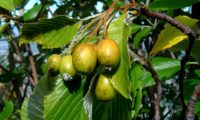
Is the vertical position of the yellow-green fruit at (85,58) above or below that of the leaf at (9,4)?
below

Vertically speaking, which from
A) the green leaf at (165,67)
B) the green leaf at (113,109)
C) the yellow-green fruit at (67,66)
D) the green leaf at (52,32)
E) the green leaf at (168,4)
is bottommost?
the green leaf at (165,67)

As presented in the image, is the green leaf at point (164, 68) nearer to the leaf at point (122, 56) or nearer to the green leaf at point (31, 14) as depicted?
the leaf at point (122, 56)

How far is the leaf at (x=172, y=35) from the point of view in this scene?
1404 millimetres

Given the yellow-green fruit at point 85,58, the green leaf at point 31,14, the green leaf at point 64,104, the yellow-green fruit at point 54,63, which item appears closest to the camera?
the yellow-green fruit at point 85,58

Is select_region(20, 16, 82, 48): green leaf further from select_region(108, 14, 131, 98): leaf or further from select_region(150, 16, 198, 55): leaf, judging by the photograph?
select_region(150, 16, 198, 55): leaf

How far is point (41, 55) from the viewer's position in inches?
168

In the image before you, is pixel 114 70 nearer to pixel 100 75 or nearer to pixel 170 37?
pixel 100 75

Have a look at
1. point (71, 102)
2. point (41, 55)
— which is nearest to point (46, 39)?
point (71, 102)

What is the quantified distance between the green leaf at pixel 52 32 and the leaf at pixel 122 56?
14 centimetres

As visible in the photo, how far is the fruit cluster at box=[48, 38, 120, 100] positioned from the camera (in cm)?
106

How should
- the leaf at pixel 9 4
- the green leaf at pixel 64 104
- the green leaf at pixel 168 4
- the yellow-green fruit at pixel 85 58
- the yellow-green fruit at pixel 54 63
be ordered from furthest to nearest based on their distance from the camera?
the leaf at pixel 9 4 < the green leaf at pixel 168 4 < the green leaf at pixel 64 104 < the yellow-green fruit at pixel 54 63 < the yellow-green fruit at pixel 85 58

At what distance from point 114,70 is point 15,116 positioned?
258cm

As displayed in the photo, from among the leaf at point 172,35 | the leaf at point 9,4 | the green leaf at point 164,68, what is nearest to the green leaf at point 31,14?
the leaf at point 9,4

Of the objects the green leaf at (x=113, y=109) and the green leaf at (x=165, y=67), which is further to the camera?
the green leaf at (x=165, y=67)
